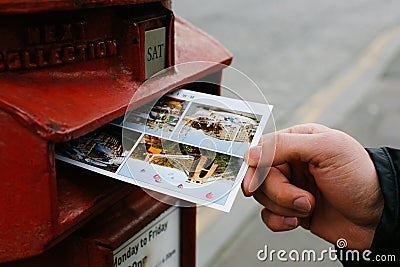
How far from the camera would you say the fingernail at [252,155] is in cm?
117

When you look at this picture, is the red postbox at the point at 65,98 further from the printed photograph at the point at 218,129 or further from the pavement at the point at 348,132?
the pavement at the point at 348,132

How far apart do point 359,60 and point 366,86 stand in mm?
907

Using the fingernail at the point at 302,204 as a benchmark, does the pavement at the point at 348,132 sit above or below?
below

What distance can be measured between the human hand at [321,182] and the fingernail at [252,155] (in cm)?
3

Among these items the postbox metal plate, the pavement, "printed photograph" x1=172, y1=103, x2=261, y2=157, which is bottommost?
the pavement

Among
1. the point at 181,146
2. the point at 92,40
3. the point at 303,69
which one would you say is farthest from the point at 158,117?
the point at 303,69

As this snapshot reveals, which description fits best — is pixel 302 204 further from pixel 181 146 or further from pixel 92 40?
pixel 92 40

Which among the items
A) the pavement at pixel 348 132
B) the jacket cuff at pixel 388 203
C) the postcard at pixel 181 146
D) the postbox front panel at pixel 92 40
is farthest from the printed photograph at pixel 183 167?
the pavement at pixel 348 132

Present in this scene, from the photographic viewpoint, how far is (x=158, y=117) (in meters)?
1.23

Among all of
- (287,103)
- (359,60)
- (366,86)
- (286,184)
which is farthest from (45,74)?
(359,60)

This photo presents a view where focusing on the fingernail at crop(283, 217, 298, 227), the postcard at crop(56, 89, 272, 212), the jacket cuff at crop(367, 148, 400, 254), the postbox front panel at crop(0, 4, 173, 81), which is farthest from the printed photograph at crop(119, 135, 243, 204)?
the jacket cuff at crop(367, 148, 400, 254)

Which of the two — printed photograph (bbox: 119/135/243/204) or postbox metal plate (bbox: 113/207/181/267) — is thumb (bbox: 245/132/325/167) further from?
postbox metal plate (bbox: 113/207/181/267)

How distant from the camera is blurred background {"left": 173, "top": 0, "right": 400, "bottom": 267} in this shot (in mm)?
3309

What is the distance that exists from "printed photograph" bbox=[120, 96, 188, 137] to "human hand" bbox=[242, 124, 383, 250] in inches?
7.8
